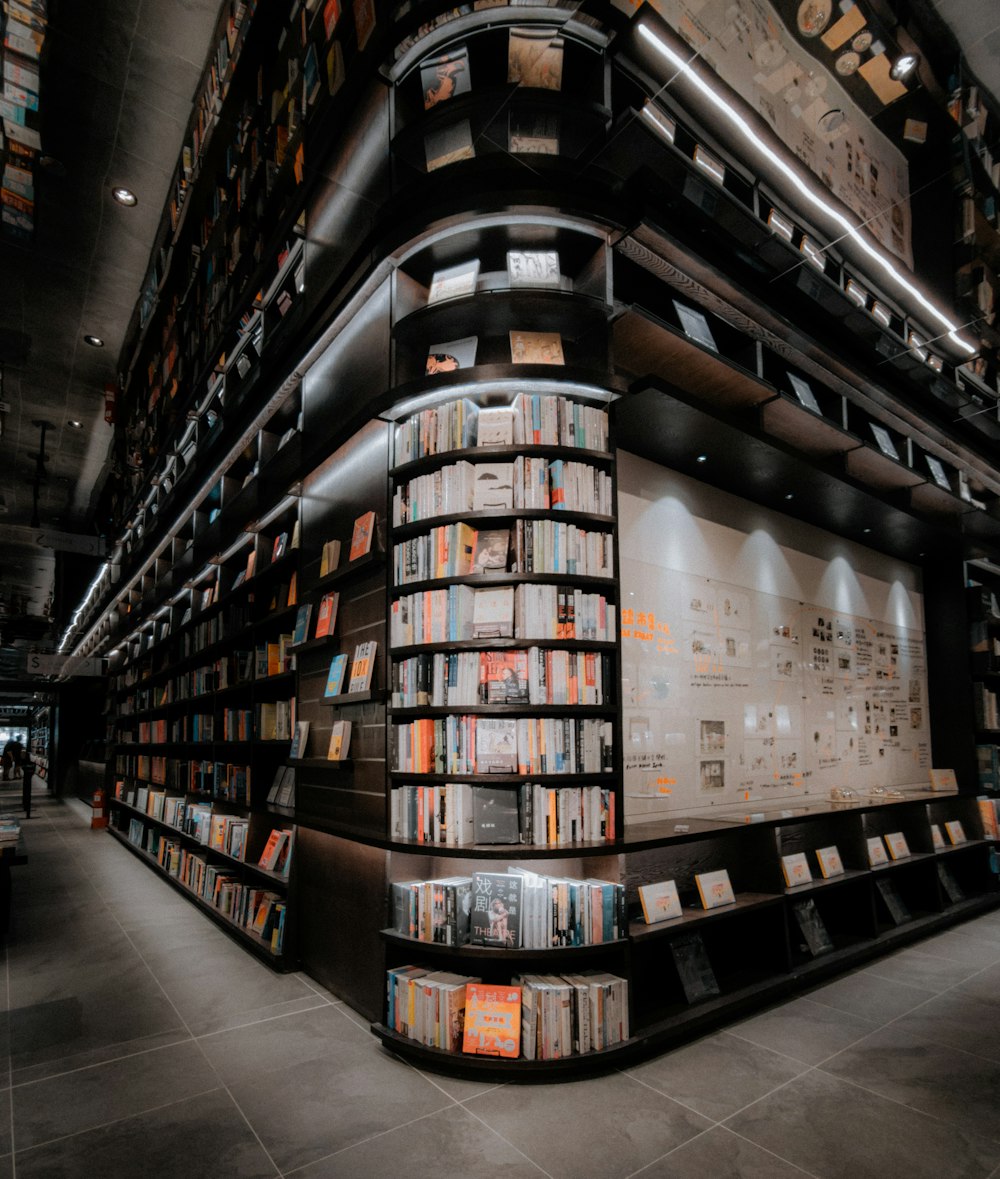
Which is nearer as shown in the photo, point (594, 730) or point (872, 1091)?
point (872, 1091)

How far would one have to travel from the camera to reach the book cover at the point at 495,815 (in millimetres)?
2826

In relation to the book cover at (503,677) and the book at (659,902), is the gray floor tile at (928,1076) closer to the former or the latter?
the book at (659,902)

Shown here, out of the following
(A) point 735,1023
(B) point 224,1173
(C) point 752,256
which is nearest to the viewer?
(B) point 224,1173

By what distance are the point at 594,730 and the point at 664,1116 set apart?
1.34m

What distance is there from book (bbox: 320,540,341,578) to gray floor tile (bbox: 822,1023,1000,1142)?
3161mm

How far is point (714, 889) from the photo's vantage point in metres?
3.47

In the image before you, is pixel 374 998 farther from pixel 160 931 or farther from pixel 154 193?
pixel 154 193

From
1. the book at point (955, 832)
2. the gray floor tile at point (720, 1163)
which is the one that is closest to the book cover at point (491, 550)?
the gray floor tile at point (720, 1163)

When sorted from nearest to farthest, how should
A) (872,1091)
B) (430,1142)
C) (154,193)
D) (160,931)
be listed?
(430,1142)
(872,1091)
(160,931)
(154,193)

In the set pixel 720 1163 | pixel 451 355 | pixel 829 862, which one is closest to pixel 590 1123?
pixel 720 1163

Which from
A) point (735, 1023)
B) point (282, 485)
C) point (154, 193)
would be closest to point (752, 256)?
point (282, 485)

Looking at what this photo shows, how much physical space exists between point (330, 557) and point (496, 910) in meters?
2.03

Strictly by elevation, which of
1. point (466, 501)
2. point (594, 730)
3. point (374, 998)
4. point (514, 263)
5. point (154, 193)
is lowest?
point (374, 998)

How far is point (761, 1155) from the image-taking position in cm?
216
